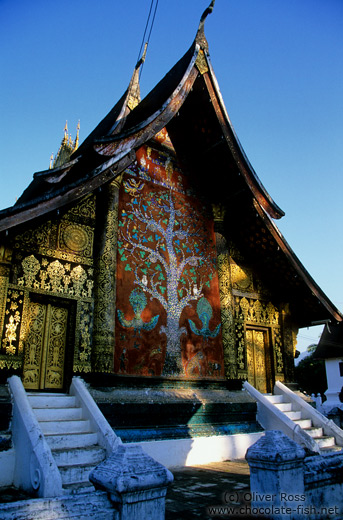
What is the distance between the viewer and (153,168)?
8266 millimetres

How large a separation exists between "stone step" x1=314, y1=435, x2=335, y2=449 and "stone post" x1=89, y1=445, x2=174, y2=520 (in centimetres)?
537

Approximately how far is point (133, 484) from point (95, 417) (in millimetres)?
2948

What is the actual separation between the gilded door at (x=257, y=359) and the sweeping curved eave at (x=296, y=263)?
1.55 meters

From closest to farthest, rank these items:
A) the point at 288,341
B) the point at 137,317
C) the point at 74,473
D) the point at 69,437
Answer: the point at 74,473 < the point at 69,437 < the point at 137,317 < the point at 288,341

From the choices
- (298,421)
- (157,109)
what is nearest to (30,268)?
(157,109)

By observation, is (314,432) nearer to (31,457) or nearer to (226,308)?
(226,308)

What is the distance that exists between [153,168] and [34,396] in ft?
16.2

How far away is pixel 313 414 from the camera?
7719 millimetres

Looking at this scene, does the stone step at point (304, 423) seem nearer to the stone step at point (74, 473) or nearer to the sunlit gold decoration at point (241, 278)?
the sunlit gold decoration at point (241, 278)

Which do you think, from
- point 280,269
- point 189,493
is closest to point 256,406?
point 280,269

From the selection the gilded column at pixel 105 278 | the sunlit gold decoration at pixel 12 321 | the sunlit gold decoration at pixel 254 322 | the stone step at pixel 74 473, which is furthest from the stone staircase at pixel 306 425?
the sunlit gold decoration at pixel 12 321

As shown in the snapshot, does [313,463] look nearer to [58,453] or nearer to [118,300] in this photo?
[58,453]

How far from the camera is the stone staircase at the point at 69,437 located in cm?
431

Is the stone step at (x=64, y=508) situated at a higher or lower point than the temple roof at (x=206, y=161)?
lower
